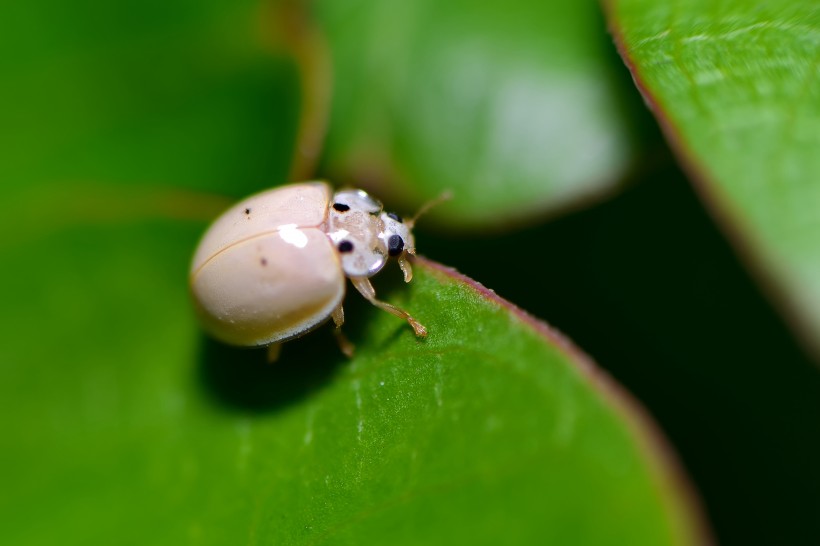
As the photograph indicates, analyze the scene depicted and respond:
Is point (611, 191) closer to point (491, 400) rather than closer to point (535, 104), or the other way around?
point (535, 104)

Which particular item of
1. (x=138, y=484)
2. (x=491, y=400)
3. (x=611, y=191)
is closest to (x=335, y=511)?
(x=491, y=400)

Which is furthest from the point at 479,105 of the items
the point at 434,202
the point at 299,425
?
the point at 299,425

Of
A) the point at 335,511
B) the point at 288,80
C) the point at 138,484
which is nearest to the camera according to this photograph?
the point at 335,511

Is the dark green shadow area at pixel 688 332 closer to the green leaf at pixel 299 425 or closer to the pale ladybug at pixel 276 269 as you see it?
the pale ladybug at pixel 276 269

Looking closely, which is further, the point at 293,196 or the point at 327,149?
the point at 327,149

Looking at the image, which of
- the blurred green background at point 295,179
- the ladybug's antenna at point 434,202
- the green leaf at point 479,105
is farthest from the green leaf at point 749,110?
the ladybug's antenna at point 434,202

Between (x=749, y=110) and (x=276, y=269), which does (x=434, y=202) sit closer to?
(x=276, y=269)

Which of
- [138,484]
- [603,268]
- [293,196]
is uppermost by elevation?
[293,196]
